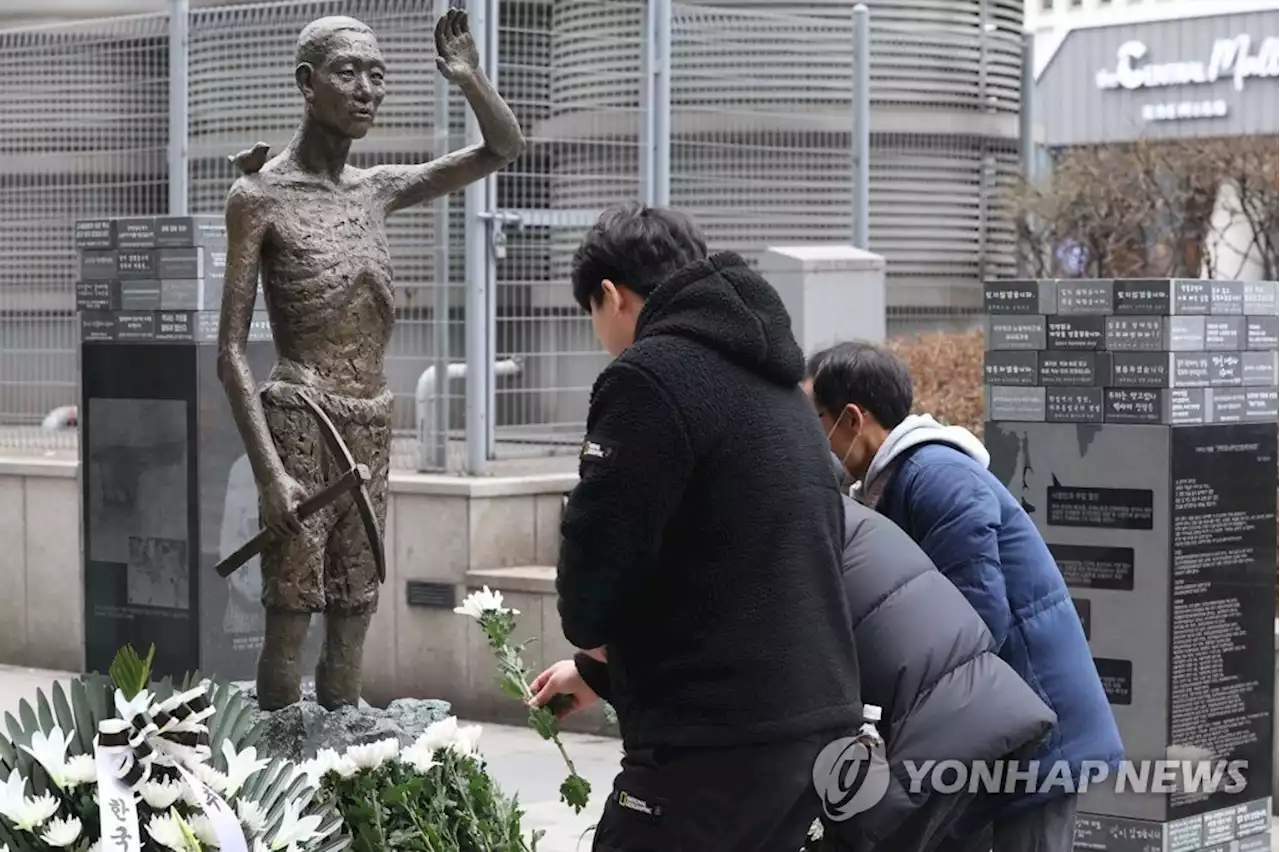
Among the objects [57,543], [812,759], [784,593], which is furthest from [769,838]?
[57,543]

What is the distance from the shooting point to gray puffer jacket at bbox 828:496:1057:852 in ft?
12.8

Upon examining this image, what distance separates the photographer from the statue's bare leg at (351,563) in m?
5.48

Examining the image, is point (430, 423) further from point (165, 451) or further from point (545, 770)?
point (545, 770)

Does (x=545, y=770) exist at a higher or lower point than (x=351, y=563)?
lower

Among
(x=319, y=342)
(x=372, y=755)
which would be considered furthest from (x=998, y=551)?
(x=319, y=342)

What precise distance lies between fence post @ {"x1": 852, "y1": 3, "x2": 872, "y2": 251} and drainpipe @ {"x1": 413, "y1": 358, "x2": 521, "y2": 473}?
3.05 meters

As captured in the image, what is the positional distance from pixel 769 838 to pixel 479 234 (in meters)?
7.14

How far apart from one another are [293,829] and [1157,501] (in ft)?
13.0

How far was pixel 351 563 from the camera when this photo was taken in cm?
553

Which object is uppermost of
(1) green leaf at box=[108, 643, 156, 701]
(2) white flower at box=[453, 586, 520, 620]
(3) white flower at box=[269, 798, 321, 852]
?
(1) green leaf at box=[108, 643, 156, 701]

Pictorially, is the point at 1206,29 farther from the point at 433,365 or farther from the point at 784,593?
the point at 784,593

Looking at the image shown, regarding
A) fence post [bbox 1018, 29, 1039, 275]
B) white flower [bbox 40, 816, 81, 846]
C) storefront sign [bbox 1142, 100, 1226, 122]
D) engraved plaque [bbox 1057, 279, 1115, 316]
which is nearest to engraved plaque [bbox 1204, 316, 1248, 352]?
engraved plaque [bbox 1057, 279, 1115, 316]

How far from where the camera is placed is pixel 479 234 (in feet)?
34.0

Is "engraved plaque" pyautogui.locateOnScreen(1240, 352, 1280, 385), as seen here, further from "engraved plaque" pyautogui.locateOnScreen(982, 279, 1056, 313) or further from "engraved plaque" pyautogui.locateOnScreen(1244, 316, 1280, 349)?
"engraved plaque" pyautogui.locateOnScreen(982, 279, 1056, 313)
